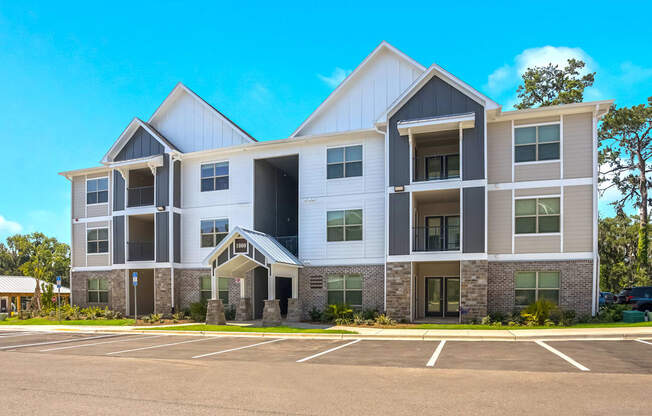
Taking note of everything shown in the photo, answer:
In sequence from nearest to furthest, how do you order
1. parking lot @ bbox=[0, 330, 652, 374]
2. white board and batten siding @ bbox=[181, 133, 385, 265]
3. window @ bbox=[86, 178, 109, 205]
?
parking lot @ bbox=[0, 330, 652, 374] → white board and batten siding @ bbox=[181, 133, 385, 265] → window @ bbox=[86, 178, 109, 205]

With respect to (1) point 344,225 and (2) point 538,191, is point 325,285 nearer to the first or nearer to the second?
(1) point 344,225

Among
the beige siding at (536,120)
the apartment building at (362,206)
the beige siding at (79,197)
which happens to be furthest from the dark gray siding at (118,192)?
the beige siding at (536,120)

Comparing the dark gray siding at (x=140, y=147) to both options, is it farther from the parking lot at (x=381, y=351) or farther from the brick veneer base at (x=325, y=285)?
the parking lot at (x=381, y=351)

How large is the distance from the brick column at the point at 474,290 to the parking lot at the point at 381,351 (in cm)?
522

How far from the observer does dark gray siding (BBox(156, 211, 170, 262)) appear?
26.9 m

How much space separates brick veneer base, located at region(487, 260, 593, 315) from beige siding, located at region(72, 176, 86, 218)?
79.2ft

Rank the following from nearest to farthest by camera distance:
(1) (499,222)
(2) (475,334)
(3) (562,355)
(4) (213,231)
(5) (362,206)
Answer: (3) (562,355) → (2) (475,334) → (1) (499,222) → (5) (362,206) → (4) (213,231)

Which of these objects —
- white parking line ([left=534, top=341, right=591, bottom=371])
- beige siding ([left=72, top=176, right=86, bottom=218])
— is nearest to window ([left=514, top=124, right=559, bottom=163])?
white parking line ([left=534, top=341, right=591, bottom=371])

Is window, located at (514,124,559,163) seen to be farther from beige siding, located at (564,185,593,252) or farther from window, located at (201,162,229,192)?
window, located at (201,162,229,192)

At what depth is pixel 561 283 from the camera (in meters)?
20.6

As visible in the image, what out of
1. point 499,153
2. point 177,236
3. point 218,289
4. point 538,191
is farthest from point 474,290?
point 177,236

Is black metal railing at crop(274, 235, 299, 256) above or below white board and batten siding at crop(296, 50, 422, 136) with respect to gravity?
below

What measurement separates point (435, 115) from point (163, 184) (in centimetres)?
1507

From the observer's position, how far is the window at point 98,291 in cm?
2956
